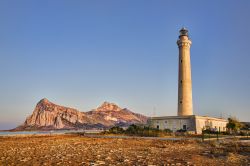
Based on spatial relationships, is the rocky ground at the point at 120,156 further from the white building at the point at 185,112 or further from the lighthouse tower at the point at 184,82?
the lighthouse tower at the point at 184,82

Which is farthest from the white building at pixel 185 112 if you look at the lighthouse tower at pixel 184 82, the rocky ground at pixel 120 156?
the rocky ground at pixel 120 156

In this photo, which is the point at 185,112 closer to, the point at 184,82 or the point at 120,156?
the point at 184,82

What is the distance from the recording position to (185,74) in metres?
57.9

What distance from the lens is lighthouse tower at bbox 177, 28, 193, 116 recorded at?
57.0m

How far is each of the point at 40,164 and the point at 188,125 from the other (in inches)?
1731

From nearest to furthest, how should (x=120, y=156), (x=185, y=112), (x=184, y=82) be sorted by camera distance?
(x=120, y=156) → (x=185, y=112) → (x=184, y=82)

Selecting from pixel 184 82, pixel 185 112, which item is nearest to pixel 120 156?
pixel 185 112

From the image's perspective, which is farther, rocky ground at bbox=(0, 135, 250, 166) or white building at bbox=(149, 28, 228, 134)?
white building at bbox=(149, 28, 228, 134)

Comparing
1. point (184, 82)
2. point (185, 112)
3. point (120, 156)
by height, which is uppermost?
point (184, 82)

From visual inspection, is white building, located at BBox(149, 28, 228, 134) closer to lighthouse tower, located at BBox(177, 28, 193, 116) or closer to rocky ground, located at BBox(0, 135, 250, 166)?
lighthouse tower, located at BBox(177, 28, 193, 116)

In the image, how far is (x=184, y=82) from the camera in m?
57.5

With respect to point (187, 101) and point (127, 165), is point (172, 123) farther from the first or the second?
point (127, 165)

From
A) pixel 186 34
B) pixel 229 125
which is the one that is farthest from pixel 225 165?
pixel 186 34

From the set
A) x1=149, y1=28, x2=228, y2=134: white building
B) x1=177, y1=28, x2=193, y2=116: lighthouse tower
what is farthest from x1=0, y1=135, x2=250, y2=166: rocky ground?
x1=177, y1=28, x2=193, y2=116: lighthouse tower
